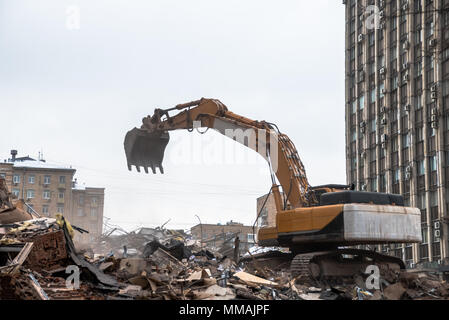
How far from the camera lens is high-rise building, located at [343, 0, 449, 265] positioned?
39.6 metres

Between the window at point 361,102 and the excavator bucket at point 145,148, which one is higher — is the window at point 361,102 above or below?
above

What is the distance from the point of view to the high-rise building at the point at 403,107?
3956 cm

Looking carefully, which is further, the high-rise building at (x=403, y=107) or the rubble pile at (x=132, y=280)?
the high-rise building at (x=403, y=107)

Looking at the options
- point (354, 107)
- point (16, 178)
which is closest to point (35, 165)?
point (16, 178)

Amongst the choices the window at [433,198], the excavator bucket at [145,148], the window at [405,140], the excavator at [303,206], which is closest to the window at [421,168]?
the window at [433,198]

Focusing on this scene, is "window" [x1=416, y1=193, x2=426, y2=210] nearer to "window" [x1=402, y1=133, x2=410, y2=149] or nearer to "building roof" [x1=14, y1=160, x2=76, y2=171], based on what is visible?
"window" [x1=402, y1=133, x2=410, y2=149]

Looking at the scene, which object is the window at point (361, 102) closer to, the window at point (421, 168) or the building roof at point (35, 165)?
the window at point (421, 168)

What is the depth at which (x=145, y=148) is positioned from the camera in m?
18.2

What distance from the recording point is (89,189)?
89.4 m

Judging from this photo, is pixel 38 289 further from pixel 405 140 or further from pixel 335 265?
pixel 405 140

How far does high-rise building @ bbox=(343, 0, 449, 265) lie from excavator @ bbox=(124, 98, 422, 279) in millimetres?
24678
